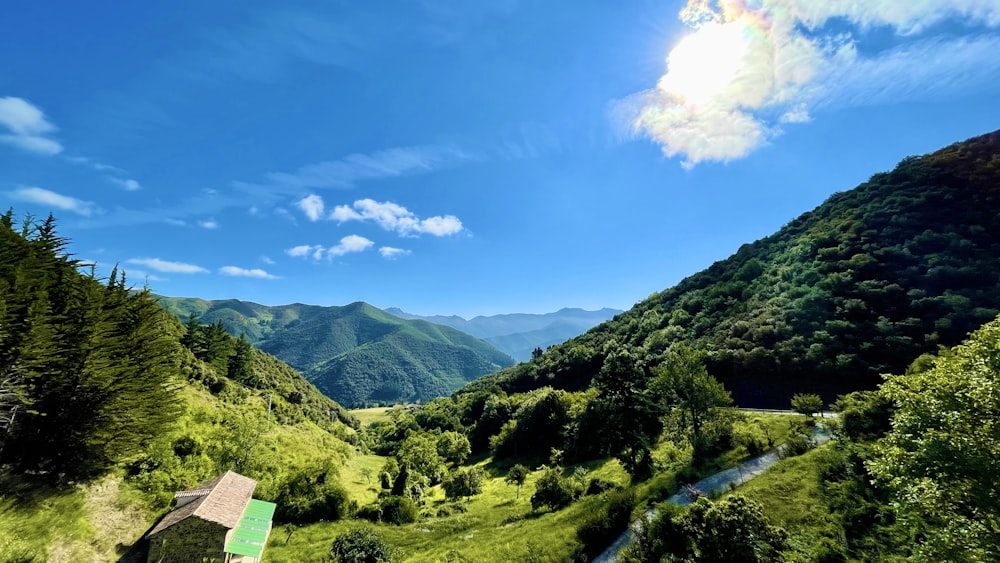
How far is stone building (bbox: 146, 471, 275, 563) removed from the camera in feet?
81.4

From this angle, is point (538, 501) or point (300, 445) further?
point (300, 445)

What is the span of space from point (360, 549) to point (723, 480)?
28.7m

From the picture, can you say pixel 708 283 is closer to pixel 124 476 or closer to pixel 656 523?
pixel 656 523

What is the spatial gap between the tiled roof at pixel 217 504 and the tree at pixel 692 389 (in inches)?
1546

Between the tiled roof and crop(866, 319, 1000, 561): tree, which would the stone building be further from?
crop(866, 319, 1000, 561): tree

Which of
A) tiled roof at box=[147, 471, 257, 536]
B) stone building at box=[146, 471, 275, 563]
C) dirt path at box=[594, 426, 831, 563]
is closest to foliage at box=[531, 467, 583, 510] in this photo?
dirt path at box=[594, 426, 831, 563]

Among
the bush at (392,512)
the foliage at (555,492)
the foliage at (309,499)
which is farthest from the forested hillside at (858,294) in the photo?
the foliage at (309,499)

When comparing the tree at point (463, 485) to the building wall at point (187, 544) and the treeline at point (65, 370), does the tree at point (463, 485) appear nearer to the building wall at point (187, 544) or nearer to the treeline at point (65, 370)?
the building wall at point (187, 544)

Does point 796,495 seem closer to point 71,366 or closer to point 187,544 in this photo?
point 187,544

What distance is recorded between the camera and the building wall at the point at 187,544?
81.2ft

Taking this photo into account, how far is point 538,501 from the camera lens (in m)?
35.9

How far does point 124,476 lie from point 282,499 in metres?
13.8

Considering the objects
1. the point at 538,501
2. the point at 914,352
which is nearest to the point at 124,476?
the point at 538,501

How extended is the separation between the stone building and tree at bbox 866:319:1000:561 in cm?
3816
